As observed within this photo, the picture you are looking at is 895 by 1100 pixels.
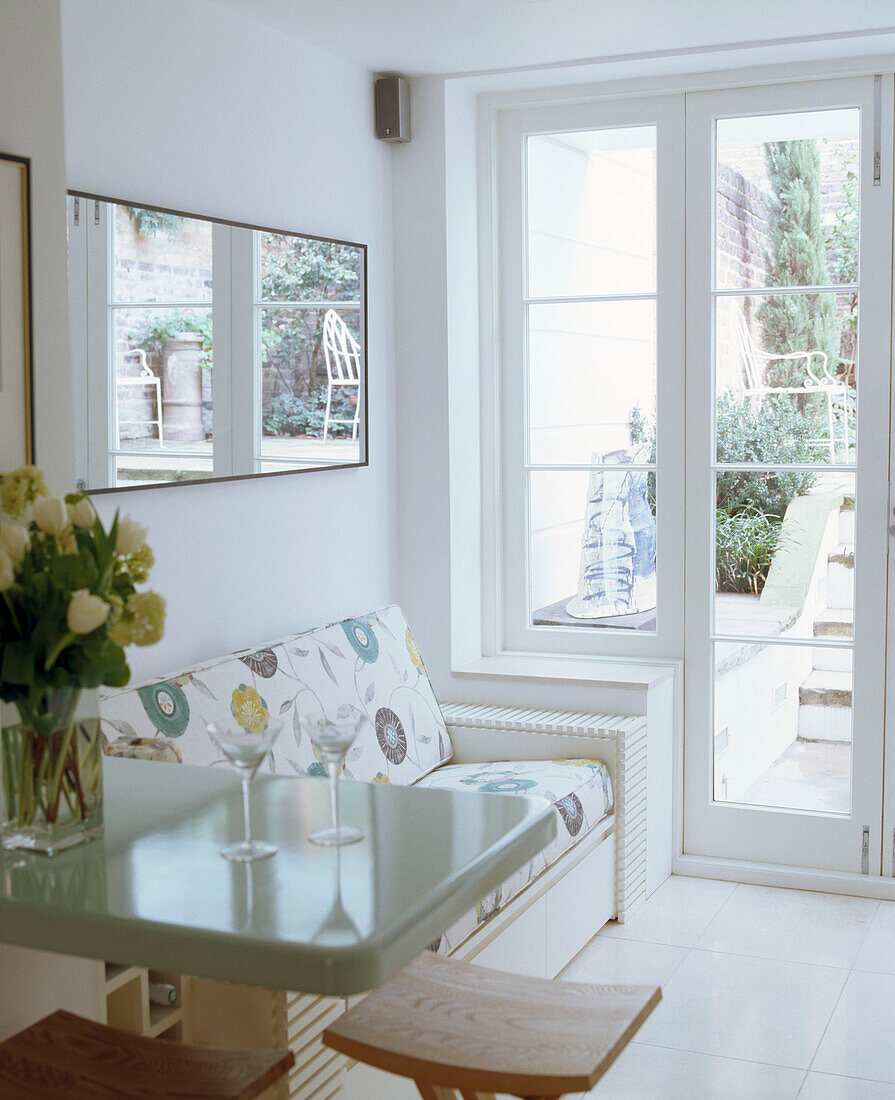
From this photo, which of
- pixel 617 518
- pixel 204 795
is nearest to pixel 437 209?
pixel 617 518

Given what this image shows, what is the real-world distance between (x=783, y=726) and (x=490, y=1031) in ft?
7.91

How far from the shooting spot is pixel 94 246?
260 cm

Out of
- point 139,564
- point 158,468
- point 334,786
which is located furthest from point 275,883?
point 158,468

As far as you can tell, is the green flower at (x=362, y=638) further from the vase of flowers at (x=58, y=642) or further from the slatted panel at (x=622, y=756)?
the vase of flowers at (x=58, y=642)

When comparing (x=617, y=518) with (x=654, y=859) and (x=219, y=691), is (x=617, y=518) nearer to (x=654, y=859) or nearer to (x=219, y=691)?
(x=654, y=859)

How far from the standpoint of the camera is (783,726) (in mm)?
3838

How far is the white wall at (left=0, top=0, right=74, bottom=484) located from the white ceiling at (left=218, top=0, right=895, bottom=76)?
1363mm

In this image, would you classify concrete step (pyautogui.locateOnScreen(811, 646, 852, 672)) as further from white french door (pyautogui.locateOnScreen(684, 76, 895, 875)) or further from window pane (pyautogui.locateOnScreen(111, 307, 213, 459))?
window pane (pyautogui.locateOnScreen(111, 307, 213, 459))

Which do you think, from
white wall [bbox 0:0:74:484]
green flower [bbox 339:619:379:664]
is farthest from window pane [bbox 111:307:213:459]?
white wall [bbox 0:0:74:484]

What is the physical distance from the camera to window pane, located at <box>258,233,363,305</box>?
320cm

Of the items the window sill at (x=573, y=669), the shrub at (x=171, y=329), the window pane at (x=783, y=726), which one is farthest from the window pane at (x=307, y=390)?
the window pane at (x=783, y=726)

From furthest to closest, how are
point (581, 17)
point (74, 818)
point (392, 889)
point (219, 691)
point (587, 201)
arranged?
point (587, 201) < point (581, 17) < point (219, 691) < point (74, 818) < point (392, 889)

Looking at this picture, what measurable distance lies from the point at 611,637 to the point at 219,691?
160 cm

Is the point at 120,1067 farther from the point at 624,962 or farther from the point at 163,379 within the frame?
the point at 624,962
